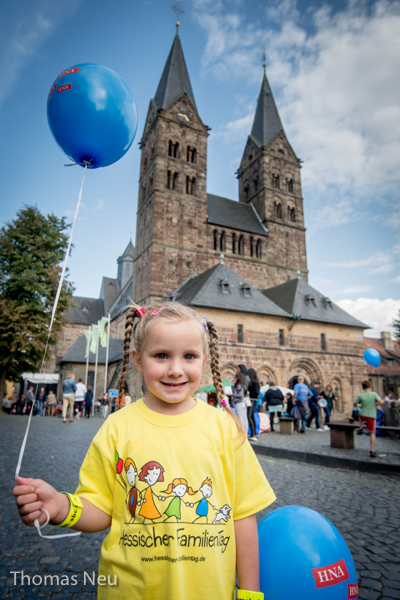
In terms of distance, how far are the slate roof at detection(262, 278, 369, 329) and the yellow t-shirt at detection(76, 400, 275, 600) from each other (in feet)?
76.5

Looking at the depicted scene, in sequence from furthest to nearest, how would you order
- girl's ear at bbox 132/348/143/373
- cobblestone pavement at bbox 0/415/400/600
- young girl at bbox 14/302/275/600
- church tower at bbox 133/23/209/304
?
church tower at bbox 133/23/209/304 → cobblestone pavement at bbox 0/415/400/600 → girl's ear at bbox 132/348/143/373 → young girl at bbox 14/302/275/600

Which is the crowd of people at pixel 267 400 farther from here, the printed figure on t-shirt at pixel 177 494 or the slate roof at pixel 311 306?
the slate roof at pixel 311 306

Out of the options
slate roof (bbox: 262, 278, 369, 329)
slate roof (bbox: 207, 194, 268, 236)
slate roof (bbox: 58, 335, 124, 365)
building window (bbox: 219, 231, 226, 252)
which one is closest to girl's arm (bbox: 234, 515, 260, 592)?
slate roof (bbox: 262, 278, 369, 329)

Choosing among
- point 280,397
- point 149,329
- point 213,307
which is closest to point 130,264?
point 213,307

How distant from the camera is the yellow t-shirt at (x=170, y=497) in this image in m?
1.18

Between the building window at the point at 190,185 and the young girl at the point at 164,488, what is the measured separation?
3345 centimetres

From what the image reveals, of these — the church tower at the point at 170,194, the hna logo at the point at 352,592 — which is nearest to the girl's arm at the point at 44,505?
the hna logo at the point at 352,592

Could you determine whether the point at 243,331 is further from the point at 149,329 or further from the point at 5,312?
the point at 149,329

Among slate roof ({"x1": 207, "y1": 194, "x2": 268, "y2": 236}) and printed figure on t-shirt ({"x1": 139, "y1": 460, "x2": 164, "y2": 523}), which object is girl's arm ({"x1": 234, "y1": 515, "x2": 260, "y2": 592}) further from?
slate roof ({"x1": 207, "y1": 194, "x2": 268, "y2": 236})

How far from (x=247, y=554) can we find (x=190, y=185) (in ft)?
113

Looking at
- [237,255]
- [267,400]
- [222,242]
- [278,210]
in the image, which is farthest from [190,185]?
[267,400]

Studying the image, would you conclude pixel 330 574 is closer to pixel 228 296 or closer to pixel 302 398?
pixel 302 398

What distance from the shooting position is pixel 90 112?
306 centimetres

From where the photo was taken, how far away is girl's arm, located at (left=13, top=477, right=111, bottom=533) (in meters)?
1.05
